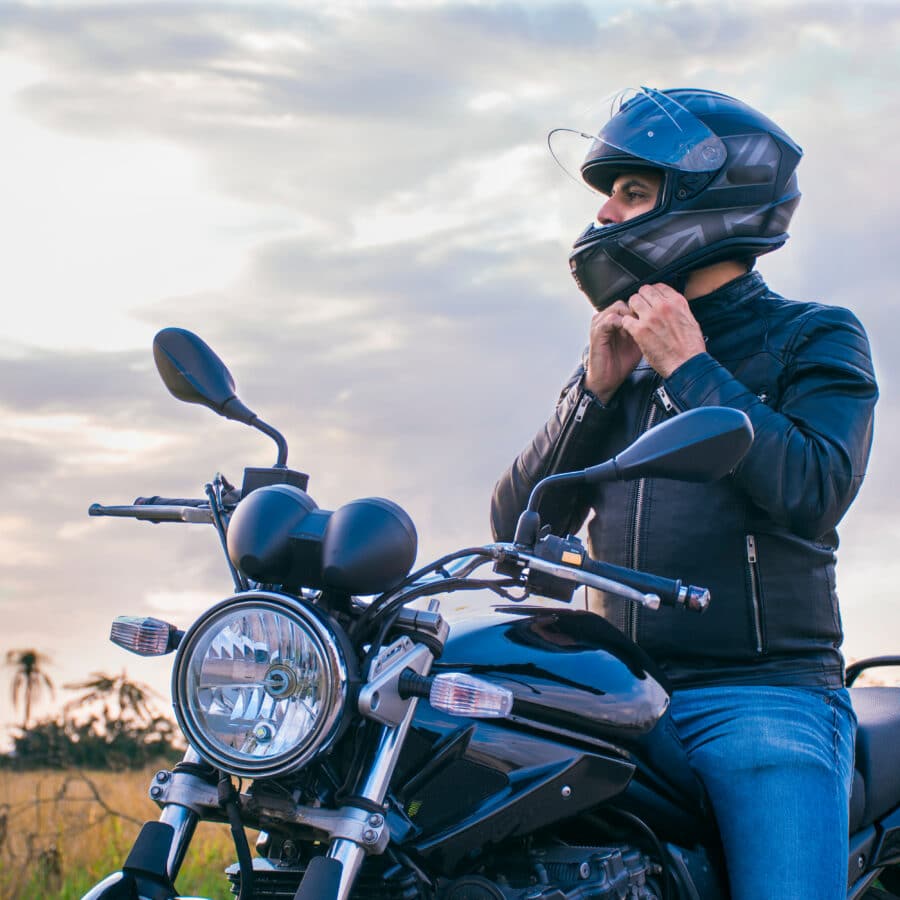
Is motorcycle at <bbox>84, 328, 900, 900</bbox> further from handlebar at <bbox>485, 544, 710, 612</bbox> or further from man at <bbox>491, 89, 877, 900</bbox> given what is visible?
man at <bbox>491, 89, 877, 900</bbox>

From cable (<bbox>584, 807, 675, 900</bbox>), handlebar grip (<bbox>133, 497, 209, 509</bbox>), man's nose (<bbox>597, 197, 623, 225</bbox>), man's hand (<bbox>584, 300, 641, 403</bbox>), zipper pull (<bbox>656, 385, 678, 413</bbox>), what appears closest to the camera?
cable (<bbox>584, 807, 675, 900</bbox>)

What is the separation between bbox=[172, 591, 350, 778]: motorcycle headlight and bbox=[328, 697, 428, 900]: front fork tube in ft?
0.35

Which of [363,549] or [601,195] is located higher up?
[601,195]

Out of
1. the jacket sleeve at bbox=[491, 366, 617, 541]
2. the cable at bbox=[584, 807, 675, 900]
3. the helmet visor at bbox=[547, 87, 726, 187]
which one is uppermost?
the helmet visor at bbox=[547, 87, 726, 187]

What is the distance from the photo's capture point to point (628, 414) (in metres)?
3.43

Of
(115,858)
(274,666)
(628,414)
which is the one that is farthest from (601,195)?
(115,858)

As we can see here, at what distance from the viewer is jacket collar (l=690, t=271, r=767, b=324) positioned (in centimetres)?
341

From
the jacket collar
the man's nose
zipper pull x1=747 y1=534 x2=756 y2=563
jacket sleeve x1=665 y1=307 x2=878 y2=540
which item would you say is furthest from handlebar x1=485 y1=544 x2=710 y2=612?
the man's nose

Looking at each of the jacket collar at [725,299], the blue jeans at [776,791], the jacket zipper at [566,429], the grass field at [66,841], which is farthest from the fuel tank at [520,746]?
the grass field at [66,841]

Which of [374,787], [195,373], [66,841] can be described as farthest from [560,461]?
[66,841]

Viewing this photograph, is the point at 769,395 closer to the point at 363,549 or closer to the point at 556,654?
the point at 556,654

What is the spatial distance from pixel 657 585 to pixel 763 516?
3.39 ft

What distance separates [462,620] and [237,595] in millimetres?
673

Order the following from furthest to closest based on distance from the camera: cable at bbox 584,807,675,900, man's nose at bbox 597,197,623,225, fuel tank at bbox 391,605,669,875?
man's nose at bbox 597,197,623,225
cable at bbox 584,807,675,900
fuel tank at bbox 391,605,669,875
